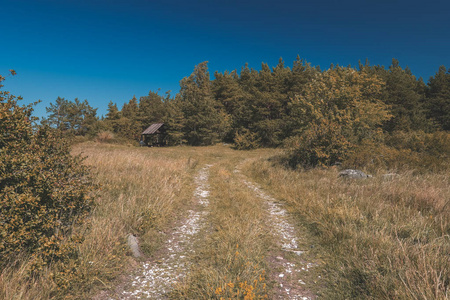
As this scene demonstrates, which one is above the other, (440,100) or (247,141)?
(440,100)

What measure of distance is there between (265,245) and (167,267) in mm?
2450

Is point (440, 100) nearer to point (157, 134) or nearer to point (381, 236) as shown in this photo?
point (381, 236)

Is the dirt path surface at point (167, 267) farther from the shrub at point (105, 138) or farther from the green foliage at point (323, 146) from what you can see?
the shrub at point (105, 138)

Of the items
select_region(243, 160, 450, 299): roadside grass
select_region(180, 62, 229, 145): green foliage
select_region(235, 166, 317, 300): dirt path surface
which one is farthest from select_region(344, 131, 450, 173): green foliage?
select_region(180, 62, 229, 145): green foliage

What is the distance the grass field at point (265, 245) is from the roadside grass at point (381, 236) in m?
0.02

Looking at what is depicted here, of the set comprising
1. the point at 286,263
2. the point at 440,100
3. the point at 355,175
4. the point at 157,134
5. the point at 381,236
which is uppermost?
the point at 440,100

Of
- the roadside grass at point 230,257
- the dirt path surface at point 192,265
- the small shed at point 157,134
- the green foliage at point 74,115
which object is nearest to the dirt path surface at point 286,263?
the dirt path surface at point 192,265

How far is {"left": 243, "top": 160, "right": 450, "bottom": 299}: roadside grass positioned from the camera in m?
3.43

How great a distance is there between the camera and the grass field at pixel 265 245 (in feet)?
11.3

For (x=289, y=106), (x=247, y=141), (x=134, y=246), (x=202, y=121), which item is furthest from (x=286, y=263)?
(x=202, y=121)

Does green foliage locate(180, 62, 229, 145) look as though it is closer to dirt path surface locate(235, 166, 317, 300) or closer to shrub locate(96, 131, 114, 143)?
shrub locate(96, 131, 114, 143)

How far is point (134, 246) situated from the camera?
5047 millimetres

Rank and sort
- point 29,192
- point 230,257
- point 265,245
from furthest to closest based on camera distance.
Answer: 1. point 265,245
2. point 230,257
3. point 29,192

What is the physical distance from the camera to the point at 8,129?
3705mm
